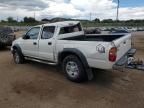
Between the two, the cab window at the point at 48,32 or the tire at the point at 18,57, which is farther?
the tire at the point at 18,57

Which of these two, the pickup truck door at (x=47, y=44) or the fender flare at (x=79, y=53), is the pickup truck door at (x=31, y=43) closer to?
the pickup truck door at (x=47, y=44)

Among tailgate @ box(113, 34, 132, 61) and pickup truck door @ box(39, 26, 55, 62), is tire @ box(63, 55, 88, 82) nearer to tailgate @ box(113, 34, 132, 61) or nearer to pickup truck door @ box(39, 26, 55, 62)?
pickup truck door @ box(39, 26, 55, 62)

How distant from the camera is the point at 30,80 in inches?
267

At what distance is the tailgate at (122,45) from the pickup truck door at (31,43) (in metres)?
3.27

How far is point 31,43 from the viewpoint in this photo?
8133 millimetres

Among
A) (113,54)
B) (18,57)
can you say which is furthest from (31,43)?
(113,54)

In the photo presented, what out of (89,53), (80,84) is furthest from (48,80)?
(89,53)

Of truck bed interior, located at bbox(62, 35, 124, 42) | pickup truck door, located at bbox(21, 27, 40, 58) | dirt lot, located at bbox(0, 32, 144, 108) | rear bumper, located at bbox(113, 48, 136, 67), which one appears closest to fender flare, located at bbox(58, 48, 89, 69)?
dirt lot, located at bbox(0, 32, 144, 108)

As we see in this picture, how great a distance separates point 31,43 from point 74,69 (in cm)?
256

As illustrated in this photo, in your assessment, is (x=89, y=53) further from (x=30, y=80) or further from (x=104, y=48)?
(x=30, y=80)

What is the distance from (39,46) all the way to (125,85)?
333cm

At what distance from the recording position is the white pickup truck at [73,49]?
5.48m

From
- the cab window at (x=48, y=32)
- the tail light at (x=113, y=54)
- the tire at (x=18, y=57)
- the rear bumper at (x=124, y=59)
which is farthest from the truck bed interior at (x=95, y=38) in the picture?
the tire at (x=18, y=57)

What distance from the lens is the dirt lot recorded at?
16.3 feet
